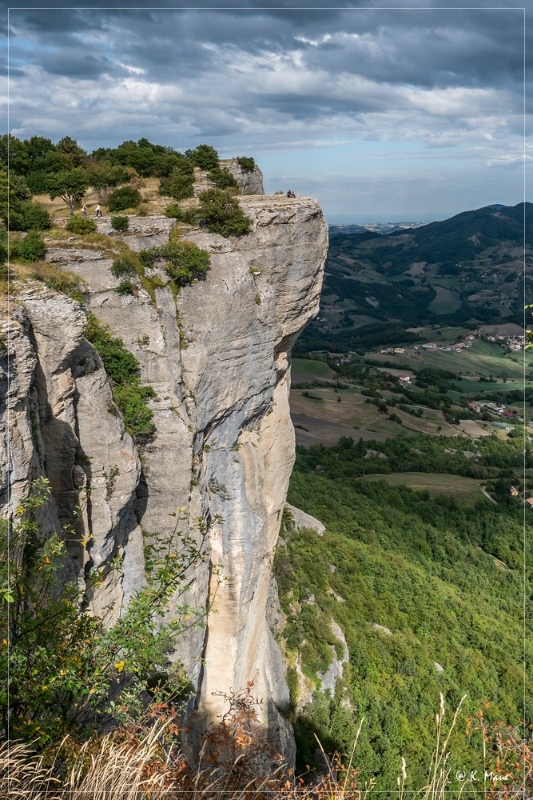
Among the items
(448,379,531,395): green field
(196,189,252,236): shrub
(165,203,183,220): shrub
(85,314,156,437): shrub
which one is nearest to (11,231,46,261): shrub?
(85,314,156,437): shrub

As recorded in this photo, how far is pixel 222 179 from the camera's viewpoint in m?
21.8

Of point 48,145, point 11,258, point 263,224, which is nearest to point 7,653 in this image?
point 11,258

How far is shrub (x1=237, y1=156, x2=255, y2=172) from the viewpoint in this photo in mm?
25047

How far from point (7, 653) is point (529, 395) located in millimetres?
155330

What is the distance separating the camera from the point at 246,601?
1978 centimetres

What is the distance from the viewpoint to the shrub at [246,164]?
82.2ft

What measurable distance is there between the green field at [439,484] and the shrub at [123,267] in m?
50.2

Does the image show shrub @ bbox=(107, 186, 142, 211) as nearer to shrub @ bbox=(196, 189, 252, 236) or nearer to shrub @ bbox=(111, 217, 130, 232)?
shrub @ bbox=(111, 217, 130, 232)

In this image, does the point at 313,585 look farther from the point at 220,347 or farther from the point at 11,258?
the point at 11,258

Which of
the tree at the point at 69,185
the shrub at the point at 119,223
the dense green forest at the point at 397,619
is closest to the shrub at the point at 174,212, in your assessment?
the shrub at the point at 119,223

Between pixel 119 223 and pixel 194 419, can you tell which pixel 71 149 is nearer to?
pixel 119 223

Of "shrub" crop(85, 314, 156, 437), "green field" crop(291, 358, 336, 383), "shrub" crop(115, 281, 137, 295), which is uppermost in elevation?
"shrub" crop(115, 281, 137, 295)

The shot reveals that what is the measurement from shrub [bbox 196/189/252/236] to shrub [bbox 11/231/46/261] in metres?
5.43

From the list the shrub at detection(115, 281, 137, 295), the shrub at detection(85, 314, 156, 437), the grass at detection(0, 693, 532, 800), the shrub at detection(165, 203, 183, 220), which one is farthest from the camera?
the shrub at detection(165, 203, 183, 220)
